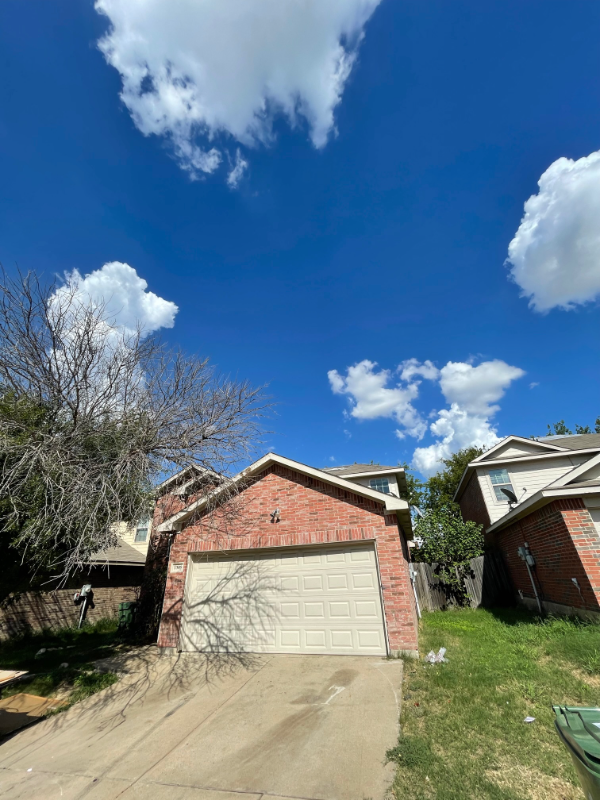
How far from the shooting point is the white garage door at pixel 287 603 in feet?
25.2

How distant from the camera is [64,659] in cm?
902

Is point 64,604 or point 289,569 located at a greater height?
point 289,569

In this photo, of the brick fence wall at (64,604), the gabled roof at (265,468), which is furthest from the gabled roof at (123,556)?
the gabled roof at (265,468)

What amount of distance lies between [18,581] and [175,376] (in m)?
5.66

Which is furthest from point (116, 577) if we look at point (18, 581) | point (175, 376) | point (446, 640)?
point (446, 640)

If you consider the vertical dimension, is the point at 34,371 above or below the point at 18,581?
above

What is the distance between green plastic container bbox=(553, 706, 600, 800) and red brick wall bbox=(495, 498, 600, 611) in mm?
6609

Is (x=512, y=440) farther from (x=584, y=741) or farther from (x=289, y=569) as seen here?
(x=584, y=741)

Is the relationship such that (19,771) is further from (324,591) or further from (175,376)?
(175,376)

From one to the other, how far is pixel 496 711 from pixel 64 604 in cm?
1542

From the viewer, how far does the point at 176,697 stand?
614cm

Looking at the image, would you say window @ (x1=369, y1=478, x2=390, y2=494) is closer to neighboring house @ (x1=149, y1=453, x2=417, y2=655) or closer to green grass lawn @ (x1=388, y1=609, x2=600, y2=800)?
neighboring house @ (x1=149, y1=453, x2=417, y2=655)

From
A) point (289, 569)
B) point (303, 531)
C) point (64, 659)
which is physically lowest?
point (64, 659)

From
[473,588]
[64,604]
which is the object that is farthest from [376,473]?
[64,604]
